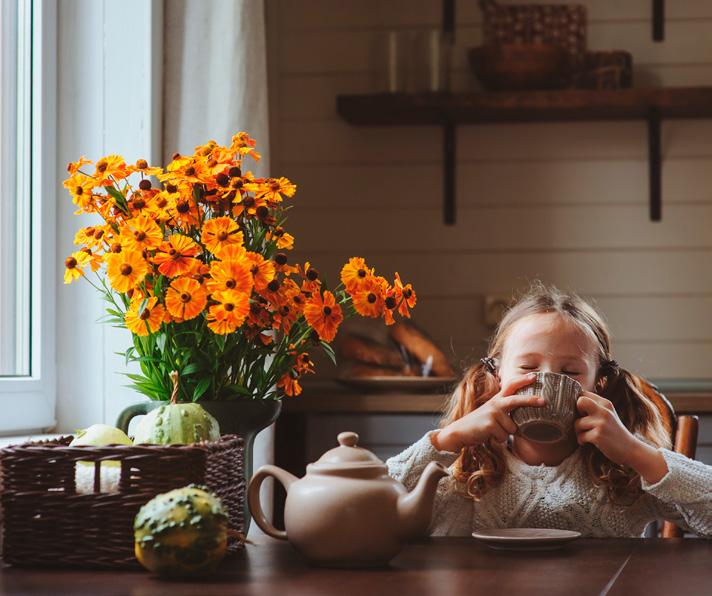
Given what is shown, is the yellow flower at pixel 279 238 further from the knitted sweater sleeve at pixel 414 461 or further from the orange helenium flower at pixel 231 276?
the knitted sweater sleeve at pixel 414 461

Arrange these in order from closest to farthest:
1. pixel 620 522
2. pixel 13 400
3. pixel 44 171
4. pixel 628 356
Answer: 1. pixel 620 522
2. pixel 13 400
3. pixel 44 171
4. pixel 628 356

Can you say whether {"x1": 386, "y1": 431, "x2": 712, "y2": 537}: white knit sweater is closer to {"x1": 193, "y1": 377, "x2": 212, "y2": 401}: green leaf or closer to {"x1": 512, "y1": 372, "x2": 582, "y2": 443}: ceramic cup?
{"x1": 512, "y1": 372, "x2": 582, "y2": 443}: ceramic cup

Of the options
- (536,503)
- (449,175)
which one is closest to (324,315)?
(536,503)

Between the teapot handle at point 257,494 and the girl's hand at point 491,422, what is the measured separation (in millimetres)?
369

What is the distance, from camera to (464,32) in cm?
308

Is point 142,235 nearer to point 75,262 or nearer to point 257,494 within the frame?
point 75,262

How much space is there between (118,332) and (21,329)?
7.4 inches

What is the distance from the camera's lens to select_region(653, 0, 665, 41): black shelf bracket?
3.00m

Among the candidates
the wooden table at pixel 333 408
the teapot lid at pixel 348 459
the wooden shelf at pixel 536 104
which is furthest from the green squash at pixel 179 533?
the wooden shelf at pixel 536 104

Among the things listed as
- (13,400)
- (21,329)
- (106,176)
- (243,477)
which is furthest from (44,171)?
(243,477)

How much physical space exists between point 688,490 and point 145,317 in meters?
0.77

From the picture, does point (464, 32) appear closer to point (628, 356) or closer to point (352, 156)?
point (352, 156)

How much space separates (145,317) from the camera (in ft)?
3.85

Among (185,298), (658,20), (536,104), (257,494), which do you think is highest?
(658,20)
